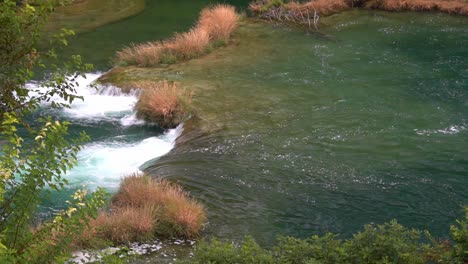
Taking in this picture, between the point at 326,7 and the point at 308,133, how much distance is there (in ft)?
43.3

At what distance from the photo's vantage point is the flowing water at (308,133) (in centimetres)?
1228

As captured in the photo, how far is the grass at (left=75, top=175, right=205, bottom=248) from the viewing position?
1090cm

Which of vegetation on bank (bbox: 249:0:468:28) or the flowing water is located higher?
vegetation on bank (bbox: 249:0:468:28)

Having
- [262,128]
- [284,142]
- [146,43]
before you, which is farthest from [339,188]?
[146,43]

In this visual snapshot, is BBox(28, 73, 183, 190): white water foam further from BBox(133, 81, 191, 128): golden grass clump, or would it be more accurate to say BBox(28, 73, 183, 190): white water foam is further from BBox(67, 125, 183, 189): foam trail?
BBox(133, 81, 191, 128): golden grass clump

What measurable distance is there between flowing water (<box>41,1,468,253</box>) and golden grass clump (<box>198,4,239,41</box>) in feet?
2.22

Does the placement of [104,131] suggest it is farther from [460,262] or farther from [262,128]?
[460,262]

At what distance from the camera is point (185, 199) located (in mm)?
11875

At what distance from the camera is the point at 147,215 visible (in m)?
11.2

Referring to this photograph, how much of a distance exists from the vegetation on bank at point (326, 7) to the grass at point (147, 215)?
1548 cm

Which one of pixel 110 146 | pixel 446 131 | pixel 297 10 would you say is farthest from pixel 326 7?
pixel 110 146

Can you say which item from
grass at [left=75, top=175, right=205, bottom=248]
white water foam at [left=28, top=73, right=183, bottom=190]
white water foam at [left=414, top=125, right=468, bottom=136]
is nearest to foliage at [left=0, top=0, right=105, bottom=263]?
grass at [left=75, top=175, right=205, bottom=248]

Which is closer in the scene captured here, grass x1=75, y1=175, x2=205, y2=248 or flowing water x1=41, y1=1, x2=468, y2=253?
grass x1=75, y1=175, x2=205, y2=248

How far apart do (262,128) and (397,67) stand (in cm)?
652
